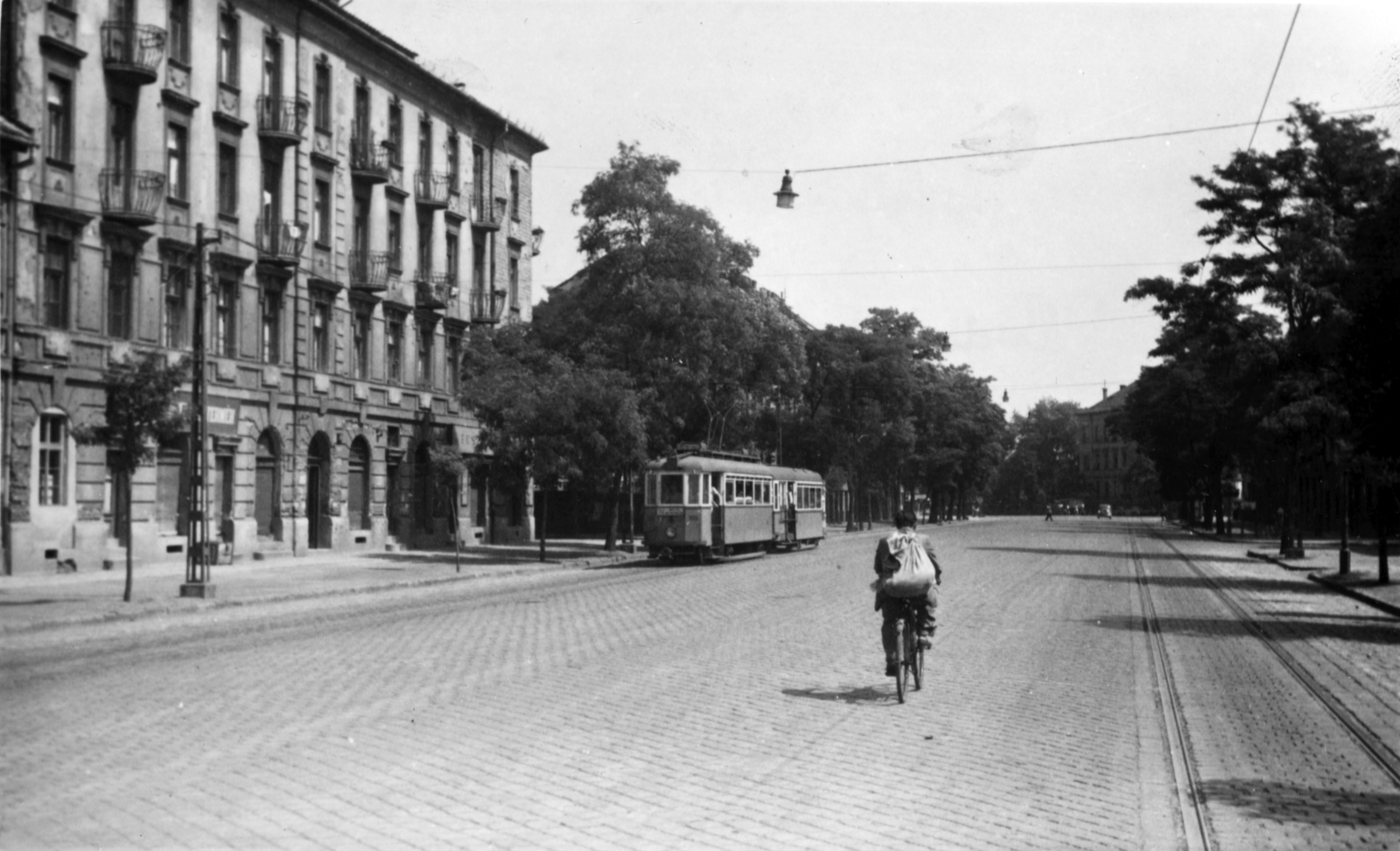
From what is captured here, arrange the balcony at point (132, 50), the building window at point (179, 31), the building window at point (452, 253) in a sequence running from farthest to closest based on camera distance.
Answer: the building window at point (452, 253), the building window at point (179, 31), the balcony at point (132, 50)

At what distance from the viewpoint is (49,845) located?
6.65m

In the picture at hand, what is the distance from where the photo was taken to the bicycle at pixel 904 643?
39.3 feet

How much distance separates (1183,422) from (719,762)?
2607 inches

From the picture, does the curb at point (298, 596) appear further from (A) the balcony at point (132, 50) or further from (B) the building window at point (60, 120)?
(A) the balcony at point (132, 50)

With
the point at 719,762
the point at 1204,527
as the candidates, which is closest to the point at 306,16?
the point at 719,762

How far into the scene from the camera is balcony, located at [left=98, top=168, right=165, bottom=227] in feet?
95.3

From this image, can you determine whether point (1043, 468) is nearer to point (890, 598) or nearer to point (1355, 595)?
point (1355, 595)

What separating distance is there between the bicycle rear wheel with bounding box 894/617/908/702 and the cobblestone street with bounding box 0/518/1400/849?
221 millimetres

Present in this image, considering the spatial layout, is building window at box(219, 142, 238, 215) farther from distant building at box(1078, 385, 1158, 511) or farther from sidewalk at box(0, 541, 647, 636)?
distant building at box(1078, 385, 1158, 511)

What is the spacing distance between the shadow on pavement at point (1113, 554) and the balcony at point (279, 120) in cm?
2717

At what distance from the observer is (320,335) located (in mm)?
38812

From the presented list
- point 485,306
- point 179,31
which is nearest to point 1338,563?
point 485,306

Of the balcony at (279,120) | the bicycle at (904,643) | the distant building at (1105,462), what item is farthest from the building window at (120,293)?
the distant building at (1105,462)

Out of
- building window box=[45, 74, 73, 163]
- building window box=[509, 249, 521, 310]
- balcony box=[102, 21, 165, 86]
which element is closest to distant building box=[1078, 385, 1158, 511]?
building window box=[509, 249, 521, 310]
